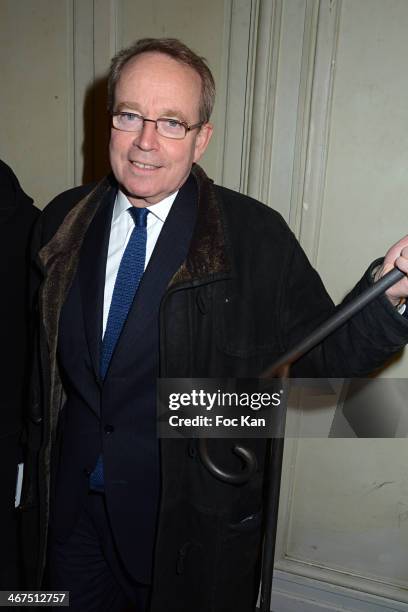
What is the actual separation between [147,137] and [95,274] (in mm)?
335

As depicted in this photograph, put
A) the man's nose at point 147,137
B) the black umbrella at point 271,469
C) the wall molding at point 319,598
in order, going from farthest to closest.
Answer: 1. the wall molding at point 319,598
2. the man's nose at point 147,137
3. the black umbrella at point 271,469

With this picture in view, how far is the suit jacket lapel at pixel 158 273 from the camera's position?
1.21 m

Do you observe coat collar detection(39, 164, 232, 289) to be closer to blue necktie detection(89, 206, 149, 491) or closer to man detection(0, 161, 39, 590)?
blue necktie detection(89, 206, 149, 491)

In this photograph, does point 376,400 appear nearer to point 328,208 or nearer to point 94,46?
point 328,208

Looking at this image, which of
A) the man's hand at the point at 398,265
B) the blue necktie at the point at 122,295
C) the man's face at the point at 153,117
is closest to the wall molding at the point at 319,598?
the blue necktie at the point at 122,295

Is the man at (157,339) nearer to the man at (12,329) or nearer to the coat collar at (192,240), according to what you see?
the coat collar at (192,240)

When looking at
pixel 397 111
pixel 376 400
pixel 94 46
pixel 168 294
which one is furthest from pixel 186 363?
pixel 94 46

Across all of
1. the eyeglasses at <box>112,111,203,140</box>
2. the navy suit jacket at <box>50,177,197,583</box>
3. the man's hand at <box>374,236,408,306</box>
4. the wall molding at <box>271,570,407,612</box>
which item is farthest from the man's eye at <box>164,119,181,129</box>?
the wall molding at <box>271,570,407,612</box>

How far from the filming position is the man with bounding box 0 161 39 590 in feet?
5.17

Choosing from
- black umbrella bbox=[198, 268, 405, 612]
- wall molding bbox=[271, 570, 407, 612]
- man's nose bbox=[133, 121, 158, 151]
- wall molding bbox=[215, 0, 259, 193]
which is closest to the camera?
black umbrella bbox=[198, 268, 405, 612]

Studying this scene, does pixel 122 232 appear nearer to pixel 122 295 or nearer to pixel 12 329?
pixel 122 295

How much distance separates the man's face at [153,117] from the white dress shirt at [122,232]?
48mm

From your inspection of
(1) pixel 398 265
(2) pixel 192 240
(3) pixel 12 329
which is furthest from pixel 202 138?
(3) pixel 12 329

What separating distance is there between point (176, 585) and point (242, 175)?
1209 millimetres
